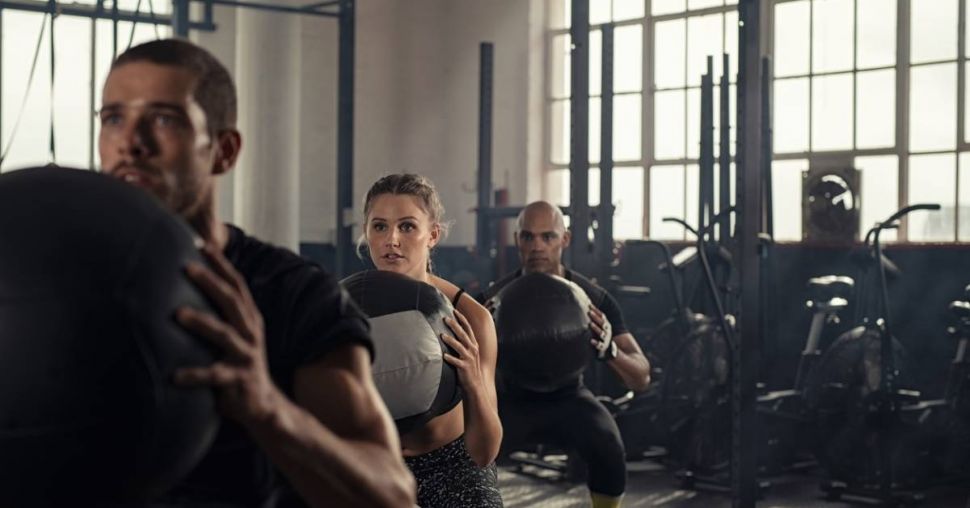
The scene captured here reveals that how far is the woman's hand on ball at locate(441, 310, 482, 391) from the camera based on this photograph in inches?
109

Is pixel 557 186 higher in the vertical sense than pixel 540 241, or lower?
higher

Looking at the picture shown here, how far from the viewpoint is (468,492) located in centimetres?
324

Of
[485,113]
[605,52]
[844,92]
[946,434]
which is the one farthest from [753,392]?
[844,92]

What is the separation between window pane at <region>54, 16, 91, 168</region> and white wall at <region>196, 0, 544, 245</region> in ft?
4.80

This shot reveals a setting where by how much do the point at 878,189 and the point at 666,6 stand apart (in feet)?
8.17

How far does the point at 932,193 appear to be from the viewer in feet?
27.3

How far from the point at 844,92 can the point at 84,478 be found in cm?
823

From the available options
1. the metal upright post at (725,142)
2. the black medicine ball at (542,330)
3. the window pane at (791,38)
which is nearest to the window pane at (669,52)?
the window pane at (791,38)

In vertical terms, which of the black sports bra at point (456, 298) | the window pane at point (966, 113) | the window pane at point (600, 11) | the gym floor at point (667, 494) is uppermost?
the window pane at point (600, 11)

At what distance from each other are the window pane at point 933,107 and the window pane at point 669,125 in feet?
6.63

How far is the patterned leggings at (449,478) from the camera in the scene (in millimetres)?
3199

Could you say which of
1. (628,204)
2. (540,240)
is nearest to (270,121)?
(628,204)

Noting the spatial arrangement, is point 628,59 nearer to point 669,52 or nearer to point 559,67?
point 669,52

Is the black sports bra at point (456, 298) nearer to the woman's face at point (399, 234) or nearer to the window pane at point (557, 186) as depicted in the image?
the woman's face at point (399, 234)
